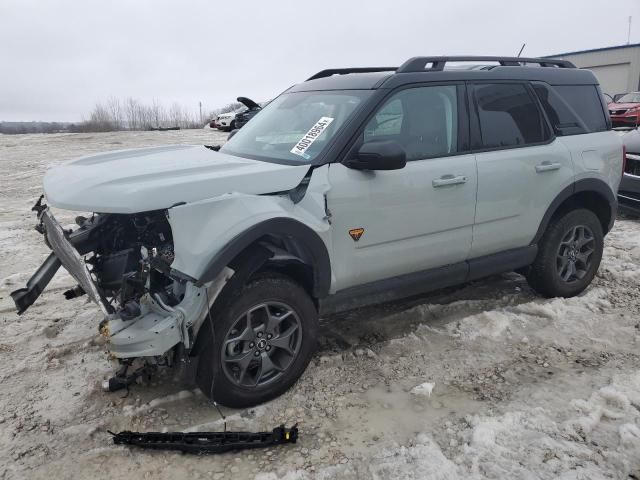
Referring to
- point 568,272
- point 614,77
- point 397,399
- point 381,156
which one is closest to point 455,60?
point 381,156

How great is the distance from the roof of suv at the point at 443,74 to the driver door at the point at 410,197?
0.10 m

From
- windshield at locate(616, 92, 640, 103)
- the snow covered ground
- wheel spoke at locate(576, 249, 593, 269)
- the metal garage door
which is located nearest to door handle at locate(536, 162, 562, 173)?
wheel spoke at locate(576, 249, 593, 269)

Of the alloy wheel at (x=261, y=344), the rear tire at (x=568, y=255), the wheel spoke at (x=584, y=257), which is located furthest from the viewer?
the wheel spoke at (x=584, y=257)

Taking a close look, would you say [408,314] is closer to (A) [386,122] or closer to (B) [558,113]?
(A) [386,122]

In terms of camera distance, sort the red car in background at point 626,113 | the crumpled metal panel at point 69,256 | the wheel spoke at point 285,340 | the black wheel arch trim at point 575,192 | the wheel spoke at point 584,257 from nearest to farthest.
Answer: the crumpled metal panel at point 69,256 < the wheel spoke at point 285,340 < the black wheel arch trim at point 575,192 < the wheel spoke at point 584,257 < the red car in background at point 626,113

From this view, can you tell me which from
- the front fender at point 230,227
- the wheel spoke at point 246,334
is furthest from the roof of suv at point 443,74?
the wheel spoke at point 246,334

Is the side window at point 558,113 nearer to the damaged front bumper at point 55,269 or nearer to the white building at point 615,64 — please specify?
the damaged front bumper at point 55,269

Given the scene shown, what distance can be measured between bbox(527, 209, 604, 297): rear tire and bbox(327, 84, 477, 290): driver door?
3.15 ft

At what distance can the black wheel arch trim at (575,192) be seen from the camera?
4.34 meters

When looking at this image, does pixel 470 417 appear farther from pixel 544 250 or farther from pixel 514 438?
pixel 544 250

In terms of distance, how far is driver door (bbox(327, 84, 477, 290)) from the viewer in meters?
3.32

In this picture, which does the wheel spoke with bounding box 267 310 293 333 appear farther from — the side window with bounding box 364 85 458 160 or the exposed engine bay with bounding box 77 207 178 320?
the side window with bounding box 364 85 458 160

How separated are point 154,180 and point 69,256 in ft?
2.16

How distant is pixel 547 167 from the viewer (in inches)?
166
